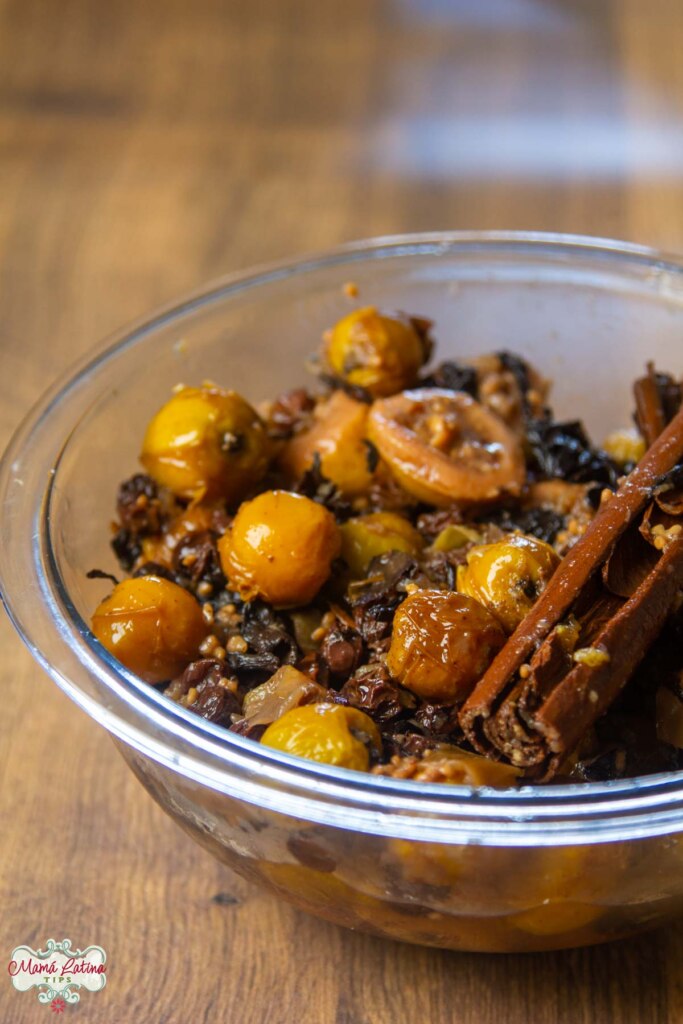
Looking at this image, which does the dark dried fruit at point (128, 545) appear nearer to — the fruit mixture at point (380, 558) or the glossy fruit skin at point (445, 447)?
the fruit mixture at point (380, 558)

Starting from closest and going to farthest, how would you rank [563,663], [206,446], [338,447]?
[563,663] < [206,446] < [338,447]

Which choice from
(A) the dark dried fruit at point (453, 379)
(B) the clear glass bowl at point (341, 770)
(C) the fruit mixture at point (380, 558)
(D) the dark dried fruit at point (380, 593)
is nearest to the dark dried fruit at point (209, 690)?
(C) the fruit mixture at point (380, 558)

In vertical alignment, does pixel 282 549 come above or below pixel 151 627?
above

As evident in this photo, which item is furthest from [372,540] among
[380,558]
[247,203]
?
[247,203]

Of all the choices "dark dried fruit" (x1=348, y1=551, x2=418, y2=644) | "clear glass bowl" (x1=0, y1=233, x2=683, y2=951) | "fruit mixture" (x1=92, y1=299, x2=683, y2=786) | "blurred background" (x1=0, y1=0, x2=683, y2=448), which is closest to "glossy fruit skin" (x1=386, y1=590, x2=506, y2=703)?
"fruit mixture" (x1=92, y1=299, x2=683, y2=786)

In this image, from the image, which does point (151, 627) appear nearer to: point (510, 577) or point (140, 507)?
point (140, 507)

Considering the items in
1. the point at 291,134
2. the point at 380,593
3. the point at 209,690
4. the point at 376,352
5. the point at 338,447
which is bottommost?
the point at 209,690
